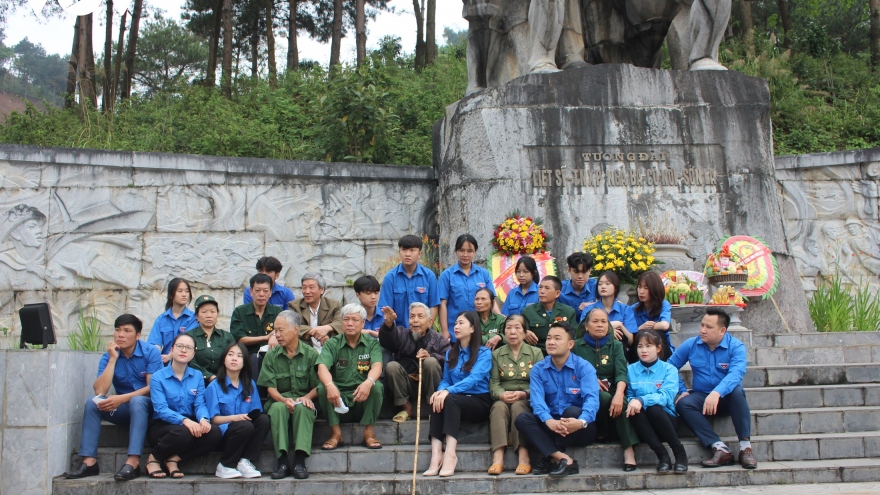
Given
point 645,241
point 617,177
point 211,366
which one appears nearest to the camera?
point 211,366

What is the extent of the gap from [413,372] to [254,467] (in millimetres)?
1434

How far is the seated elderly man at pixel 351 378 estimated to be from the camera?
6.34 m

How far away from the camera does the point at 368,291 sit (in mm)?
7090

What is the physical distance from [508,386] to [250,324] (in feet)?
7.68

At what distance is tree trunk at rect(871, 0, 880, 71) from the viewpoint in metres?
18.9

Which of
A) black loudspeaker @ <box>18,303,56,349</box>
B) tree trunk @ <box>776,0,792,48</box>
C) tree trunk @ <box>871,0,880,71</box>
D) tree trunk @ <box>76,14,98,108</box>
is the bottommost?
black loudspeaker @ <box>18,303,56,349</box>

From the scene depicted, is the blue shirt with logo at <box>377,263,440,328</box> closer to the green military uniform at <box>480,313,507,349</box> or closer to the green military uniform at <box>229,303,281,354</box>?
the green military uniform at <box>480,313,507,349</box>

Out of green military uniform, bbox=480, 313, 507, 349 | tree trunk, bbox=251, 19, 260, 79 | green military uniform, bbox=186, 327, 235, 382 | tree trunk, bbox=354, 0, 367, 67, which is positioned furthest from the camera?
tree trunk, bbox=251, 19, 260, 79

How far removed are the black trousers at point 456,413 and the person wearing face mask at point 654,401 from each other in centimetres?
107

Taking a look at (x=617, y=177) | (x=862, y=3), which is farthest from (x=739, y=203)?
(x=862, y=3)

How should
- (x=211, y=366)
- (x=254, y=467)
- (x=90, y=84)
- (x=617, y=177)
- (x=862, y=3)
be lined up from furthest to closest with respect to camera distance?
(x=862, y=3) < (x=90, y=84) < (x=617, y=177) < (x=211, y=366) < (x=254, y=467)

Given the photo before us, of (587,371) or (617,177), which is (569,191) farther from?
(587,371)

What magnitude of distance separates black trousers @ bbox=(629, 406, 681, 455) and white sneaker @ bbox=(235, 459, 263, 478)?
8.84 feet

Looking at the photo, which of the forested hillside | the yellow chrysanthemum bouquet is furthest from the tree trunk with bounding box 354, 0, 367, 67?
the yellow chrysanthemum bouquet
